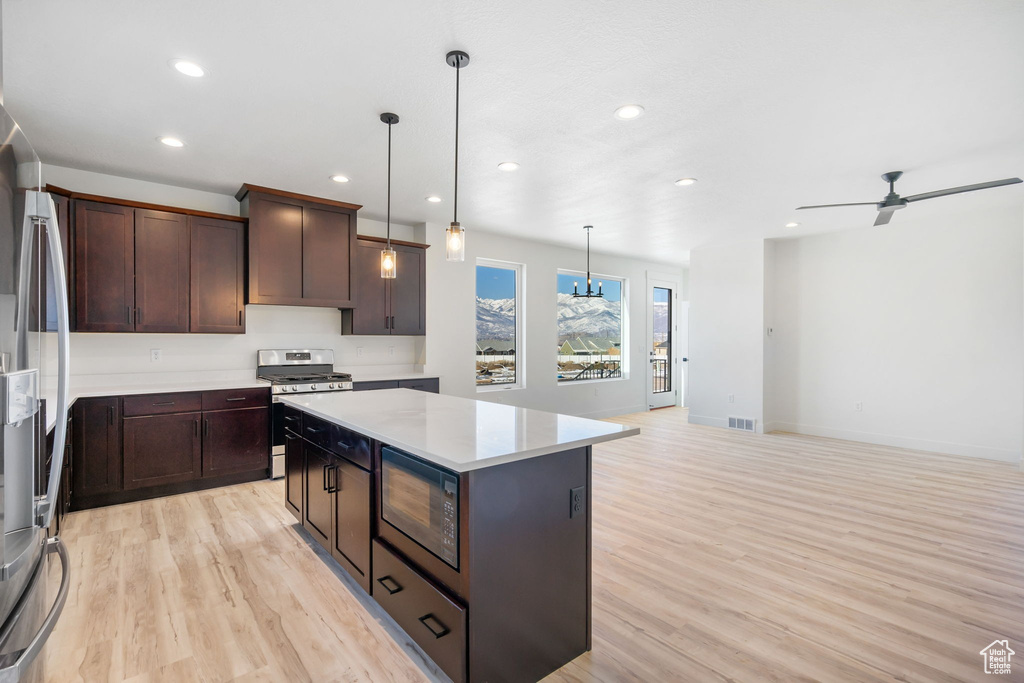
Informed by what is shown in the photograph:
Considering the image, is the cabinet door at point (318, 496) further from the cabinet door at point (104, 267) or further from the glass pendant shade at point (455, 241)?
the cabinet door at point (104, 267)

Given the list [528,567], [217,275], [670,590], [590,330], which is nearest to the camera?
[528,567]

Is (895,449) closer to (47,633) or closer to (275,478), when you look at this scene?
(275,478)

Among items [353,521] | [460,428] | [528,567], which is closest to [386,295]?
[353,521]

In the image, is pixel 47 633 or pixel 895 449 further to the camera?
pixel 895 449

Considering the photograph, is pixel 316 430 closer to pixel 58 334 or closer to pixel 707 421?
pixel 58 334

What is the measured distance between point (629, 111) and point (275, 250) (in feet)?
10.9

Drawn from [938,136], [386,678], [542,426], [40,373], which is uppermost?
[938,136]

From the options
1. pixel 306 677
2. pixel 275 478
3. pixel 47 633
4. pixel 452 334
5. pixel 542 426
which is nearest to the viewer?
pixel 47 633

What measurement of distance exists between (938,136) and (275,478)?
5.64 meters

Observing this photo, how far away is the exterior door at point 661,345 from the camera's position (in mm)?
8539

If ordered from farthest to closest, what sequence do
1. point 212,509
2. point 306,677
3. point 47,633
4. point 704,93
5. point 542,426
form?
point 212,509 → point 704,93 → point 542,426 → point 306,677 → point 47,633

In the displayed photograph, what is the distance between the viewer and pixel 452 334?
588 centimetres

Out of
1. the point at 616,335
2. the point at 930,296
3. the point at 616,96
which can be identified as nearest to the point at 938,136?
the point at 616,96

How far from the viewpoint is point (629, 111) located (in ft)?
9.33
